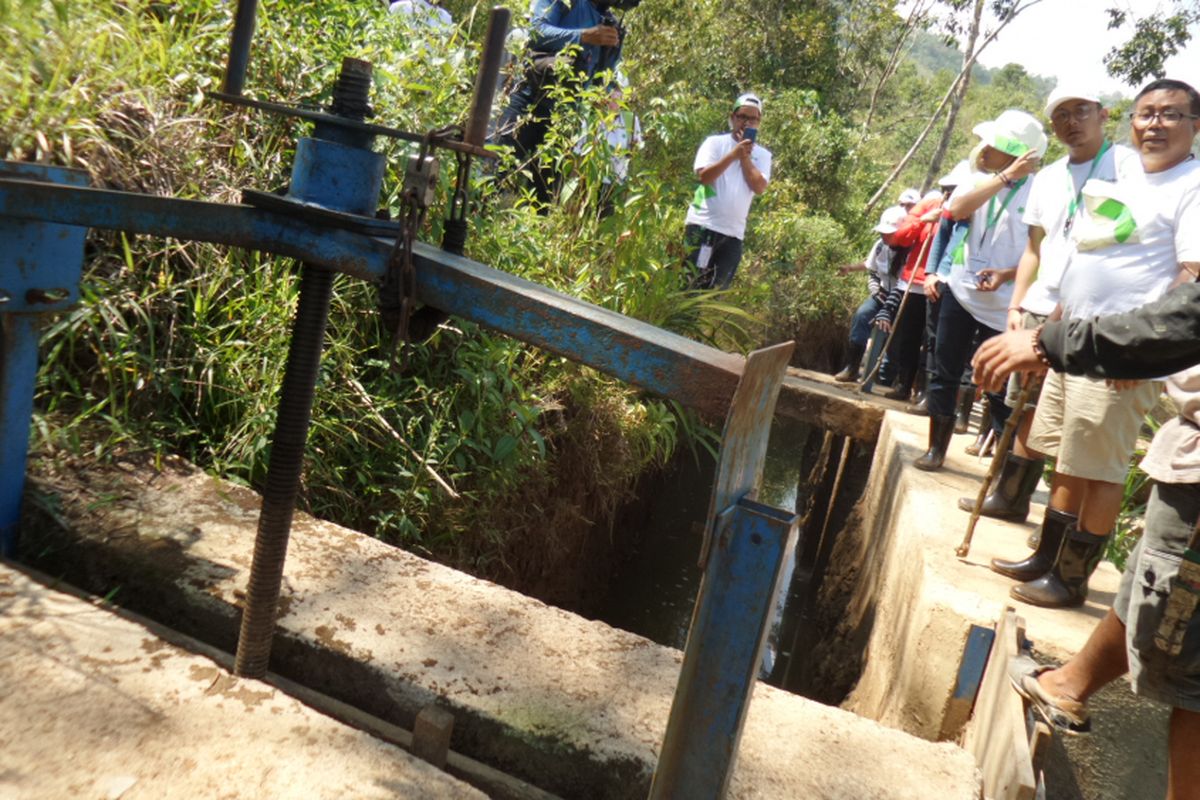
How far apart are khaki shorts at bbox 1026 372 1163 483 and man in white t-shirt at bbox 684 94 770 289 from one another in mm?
3415

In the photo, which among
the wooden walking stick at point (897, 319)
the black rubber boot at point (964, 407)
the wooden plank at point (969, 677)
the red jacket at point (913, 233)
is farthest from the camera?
the red jacket at point (913, 233)

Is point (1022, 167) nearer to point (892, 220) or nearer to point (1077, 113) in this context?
point (1077, 113)

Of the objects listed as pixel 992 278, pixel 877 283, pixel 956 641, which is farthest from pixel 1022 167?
pixel 877 283

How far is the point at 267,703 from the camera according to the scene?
74.5 inches

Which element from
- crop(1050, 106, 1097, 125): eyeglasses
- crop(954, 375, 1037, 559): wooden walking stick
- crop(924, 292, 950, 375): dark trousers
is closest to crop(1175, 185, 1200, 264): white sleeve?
crop(954, 375, 1037, 559): wooden walking stick

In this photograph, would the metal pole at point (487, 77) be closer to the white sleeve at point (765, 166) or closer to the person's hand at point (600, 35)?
the person's hand at point (600, 35)

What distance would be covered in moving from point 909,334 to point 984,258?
177 centimetres

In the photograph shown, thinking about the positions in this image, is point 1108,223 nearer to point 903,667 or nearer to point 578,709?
point 903,667

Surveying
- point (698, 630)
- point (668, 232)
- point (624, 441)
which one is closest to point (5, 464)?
point (698, 630)

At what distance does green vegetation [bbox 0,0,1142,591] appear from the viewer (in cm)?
306

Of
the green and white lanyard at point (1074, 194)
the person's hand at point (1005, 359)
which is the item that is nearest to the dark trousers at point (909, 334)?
the green and white lanyard at point (1074, 194)

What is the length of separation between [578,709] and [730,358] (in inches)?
41.1

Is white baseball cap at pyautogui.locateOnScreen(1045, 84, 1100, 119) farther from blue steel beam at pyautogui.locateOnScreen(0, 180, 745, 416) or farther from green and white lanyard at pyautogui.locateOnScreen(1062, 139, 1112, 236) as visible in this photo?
blue steel beam at pyautogui.locateOnScreen(0, 180, 745, 416)

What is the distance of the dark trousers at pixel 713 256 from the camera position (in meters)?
6.52
